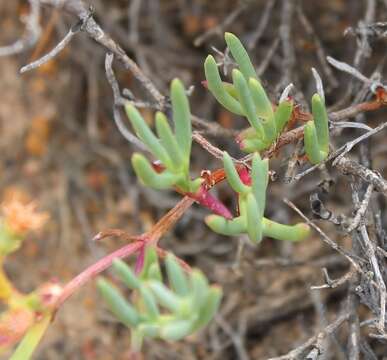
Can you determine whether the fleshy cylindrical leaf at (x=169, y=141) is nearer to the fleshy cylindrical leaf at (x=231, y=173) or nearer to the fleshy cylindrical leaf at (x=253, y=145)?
the fleshy cylindrical leaf at (x=231, y=173)

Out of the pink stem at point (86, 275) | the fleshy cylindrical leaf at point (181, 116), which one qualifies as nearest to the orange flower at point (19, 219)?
the pink stem at point (86, 275)

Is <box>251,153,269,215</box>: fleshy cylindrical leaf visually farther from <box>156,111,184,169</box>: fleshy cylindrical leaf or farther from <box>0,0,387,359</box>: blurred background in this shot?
<box>0,0,387,359</box>: blurred background

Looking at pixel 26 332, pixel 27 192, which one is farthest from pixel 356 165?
pixel 27 192

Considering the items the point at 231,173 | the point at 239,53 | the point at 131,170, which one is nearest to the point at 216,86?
the point at 239,53

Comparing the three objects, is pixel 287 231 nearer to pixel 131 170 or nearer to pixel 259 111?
A: pixel 259 111

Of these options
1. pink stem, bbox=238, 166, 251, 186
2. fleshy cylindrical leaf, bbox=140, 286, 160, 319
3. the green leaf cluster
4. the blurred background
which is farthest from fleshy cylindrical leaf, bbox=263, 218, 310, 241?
the blurred background


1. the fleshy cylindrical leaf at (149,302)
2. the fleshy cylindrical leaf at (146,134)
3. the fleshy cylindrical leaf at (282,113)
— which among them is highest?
the fleshy cylindrical leaf at (146,134)

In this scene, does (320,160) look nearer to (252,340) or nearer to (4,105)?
(252,340)
